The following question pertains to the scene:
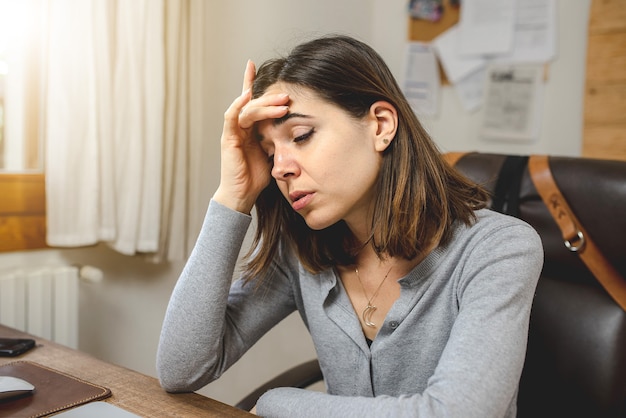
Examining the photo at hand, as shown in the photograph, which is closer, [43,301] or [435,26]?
[43,301]

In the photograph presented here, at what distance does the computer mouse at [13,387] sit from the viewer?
821mm

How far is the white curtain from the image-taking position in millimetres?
1509

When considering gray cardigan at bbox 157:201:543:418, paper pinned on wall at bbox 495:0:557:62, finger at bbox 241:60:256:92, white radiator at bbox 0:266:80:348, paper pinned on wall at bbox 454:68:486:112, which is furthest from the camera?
paper pinned on wall at bbox 454:68:486:112

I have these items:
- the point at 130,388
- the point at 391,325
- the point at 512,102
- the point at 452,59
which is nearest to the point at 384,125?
the point at 391,325

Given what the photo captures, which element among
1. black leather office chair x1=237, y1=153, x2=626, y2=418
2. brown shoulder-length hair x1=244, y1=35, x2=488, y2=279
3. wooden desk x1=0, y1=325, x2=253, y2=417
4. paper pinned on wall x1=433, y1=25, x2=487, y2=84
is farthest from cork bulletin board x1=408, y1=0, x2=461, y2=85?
wooden desk x1=0, y1=325, x2=253, y2=417

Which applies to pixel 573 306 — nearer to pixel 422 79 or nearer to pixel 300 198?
pixel 300 198

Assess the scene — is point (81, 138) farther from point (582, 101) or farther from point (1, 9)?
point (582, 101)

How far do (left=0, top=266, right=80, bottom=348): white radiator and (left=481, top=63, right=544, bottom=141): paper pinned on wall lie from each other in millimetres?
1594

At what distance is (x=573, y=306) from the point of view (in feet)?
3.81

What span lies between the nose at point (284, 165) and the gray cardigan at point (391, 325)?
0.41ft

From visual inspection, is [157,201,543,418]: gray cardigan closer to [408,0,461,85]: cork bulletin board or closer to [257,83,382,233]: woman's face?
[257,83,382,233]: woman's face

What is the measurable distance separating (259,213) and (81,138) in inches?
25.3

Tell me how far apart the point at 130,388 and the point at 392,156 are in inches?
22.0

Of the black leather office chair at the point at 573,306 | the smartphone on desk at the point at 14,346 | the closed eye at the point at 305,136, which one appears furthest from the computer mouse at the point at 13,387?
the closed eye at the point at 305,136
